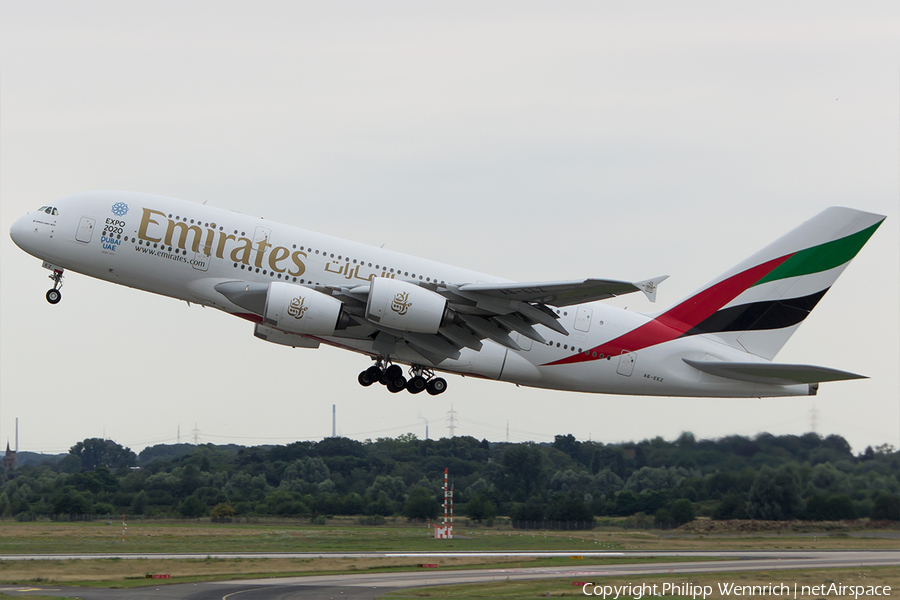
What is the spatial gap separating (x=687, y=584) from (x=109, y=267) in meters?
21.9

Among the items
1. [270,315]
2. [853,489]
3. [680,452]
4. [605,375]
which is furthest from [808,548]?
[270,315]

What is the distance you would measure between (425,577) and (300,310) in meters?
12.8

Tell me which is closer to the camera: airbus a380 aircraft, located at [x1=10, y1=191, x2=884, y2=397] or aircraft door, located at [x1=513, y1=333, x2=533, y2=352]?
airbus a380 aircraft, located at [x1=10, y1=191, x2=884, y2=397]

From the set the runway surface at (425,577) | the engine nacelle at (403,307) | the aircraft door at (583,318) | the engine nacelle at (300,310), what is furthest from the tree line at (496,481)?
the engine nacelle at (300,310)

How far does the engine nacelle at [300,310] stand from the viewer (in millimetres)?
29047

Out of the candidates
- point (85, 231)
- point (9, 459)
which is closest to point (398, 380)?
point (85, 231)

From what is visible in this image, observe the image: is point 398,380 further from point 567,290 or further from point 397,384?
point 567,290

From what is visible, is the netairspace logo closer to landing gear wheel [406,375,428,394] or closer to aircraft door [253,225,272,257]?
landing gear wheel [406,375,428,394]

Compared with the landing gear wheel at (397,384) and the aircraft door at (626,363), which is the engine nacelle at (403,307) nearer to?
the landing gear wheel at (397,384)

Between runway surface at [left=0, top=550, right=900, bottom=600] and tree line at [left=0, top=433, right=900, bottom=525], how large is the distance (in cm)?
292

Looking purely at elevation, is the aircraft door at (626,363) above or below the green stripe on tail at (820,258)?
below

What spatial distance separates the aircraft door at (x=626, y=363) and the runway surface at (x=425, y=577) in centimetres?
796

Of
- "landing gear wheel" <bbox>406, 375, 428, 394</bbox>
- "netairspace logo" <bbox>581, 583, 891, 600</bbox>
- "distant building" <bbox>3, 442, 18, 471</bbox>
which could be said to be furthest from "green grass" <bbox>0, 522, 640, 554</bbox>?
"distant building" <bbox>3, 442, 18, 471</bbox>

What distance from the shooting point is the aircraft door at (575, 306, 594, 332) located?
107ft
